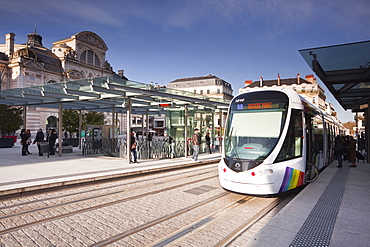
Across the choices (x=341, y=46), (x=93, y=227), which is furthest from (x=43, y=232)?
(x=341, y=46)

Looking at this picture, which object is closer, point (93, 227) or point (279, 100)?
point (93, 227)

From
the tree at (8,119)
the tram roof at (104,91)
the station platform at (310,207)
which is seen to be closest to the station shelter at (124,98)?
the tram roof at (104,91)

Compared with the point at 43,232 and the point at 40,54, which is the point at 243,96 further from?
the point at 40,54

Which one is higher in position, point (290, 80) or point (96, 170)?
point (290, 80)

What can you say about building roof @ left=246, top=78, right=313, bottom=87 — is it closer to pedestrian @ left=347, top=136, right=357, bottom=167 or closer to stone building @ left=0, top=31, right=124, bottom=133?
stone building @ left=0, top=31, right=124, bottom=133

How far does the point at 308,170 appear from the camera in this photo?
25.1 feet

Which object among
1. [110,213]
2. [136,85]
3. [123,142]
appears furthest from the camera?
[123,142]

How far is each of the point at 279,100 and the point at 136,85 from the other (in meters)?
6.69

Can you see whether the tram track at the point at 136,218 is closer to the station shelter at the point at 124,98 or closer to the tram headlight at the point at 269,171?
the tram headlight at the point at 269,171

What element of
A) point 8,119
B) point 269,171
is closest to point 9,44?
point 8,119

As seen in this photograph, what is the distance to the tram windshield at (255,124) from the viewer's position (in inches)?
259

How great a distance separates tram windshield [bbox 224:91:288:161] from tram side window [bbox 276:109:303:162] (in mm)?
251

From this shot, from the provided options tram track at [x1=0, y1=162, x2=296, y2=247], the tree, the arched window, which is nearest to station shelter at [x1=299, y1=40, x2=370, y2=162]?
tram track at [x1=0, y1=162, x2=296, y2=247]

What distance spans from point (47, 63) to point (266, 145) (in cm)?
5628
